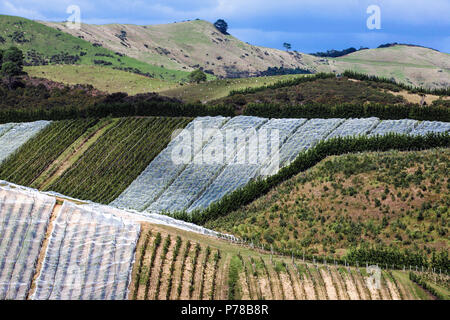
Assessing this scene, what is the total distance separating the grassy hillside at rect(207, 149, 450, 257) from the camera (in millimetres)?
57312

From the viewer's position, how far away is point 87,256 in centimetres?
4166

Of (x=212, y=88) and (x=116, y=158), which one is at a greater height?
(x=212, y=88)

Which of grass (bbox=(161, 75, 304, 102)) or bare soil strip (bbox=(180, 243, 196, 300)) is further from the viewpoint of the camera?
grass (bbox=(161, 75, 304, 102))

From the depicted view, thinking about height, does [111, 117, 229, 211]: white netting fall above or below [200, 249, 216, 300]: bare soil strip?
above

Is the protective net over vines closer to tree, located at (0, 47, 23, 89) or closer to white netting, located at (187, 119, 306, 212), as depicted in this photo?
white netting, located at (187, 119, 306, 212)

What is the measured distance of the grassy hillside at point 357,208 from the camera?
57.3 meters

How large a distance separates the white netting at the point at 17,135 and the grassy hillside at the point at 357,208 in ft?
137

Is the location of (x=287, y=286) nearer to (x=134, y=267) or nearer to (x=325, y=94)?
(x=134, y=267)

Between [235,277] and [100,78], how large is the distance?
121 meters

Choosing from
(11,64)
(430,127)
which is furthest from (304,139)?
(11,64)

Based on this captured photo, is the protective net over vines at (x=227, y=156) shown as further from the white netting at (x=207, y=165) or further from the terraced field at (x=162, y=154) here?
the terraced field at (x=162, y=154)

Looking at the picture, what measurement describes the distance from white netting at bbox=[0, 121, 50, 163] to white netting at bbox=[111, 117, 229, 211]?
935 inches

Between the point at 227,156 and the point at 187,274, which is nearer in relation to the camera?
the point at 187,274

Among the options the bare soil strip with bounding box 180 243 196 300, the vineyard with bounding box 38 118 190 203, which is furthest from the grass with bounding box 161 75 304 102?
the bare soil strip with bounding box 180 243 196 300
